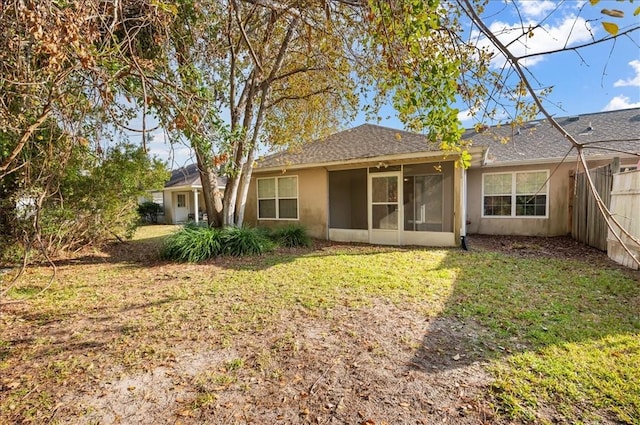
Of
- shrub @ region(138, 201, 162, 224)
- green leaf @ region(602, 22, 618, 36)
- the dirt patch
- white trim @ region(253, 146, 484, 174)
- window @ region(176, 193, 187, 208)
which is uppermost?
white trim @ region(253, 146, 484, 174)

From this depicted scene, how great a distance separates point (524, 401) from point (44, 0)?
15.9 ft

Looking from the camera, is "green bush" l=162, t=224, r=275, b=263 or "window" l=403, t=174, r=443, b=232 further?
"window" l=403, t=174, r=443, b=232

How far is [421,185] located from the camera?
983cm

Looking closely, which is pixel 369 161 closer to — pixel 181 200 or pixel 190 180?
pixel 190 180

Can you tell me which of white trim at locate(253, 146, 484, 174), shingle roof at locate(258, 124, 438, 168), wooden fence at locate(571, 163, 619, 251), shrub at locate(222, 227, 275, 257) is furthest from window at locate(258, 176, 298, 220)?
wooden fence at locate(571, 163, 619, 251)

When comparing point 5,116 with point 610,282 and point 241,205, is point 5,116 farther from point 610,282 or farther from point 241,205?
point 610,282

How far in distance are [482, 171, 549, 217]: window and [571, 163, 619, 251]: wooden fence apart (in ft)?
3.50

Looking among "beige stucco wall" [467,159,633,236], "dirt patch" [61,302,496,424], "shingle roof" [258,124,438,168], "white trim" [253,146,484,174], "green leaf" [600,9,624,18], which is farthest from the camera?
"beige stucco wall" [467,159,633,236]

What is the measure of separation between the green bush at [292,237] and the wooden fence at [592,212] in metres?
6.83

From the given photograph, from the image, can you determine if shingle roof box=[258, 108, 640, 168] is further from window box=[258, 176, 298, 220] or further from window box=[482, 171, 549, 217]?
window box=[258, 176, 298, 220]

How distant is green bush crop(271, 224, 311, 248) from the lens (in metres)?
10.1

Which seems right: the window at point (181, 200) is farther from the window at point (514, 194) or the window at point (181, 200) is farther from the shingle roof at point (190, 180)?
the window at point (514, 194)

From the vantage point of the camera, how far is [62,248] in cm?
849

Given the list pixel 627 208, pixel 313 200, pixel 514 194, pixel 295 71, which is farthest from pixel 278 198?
pixel 627 208
